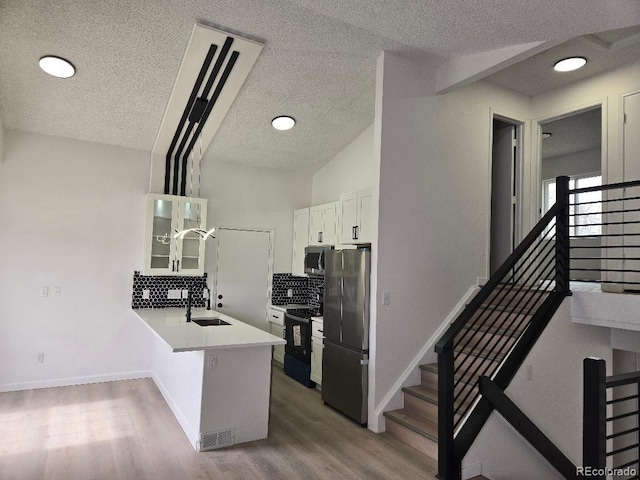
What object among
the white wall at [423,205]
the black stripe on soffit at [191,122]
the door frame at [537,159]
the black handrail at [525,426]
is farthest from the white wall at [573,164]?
the black stripe on soffit at [191,122]

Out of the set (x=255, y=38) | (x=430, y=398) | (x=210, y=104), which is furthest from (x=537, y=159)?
(x=210, y=104)

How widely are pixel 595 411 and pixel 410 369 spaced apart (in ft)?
7.14

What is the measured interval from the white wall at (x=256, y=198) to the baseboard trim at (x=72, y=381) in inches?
63.4

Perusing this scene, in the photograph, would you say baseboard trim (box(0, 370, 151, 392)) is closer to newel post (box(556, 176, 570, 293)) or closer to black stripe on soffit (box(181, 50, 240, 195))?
black stripe on soffit (box(181, 50, 240, 195))

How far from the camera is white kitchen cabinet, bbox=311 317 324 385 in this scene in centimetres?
495

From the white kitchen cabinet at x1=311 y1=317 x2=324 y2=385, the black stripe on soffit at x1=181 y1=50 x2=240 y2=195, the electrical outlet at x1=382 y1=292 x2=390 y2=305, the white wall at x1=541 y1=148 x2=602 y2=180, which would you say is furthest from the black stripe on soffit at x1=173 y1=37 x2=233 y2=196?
the white wall at x1=541 y1=148 x2=602 y2=180

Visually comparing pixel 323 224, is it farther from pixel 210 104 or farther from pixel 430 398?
pixel 430 398

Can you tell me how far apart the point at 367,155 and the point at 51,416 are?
4438 mm

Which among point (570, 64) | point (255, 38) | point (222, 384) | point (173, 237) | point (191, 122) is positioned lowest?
point (222, 384)

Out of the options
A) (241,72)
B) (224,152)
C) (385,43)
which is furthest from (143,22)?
(224,152)

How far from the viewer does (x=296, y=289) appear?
260 inches

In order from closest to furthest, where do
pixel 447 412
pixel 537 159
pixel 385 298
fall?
pixel 447 412
pixel 385 298
pixel 537 159

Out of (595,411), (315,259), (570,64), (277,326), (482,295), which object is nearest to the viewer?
(595,411)

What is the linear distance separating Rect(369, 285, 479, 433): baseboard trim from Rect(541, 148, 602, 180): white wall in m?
3.87
